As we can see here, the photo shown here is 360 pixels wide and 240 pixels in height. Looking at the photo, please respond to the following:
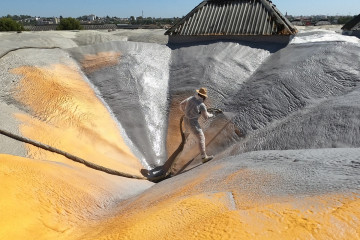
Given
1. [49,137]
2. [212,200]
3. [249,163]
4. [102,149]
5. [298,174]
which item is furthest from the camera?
[102,149]

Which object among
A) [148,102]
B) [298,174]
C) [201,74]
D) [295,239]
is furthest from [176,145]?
[295,239]

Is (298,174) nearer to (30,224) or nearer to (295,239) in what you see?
(295,239)

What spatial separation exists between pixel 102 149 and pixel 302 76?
526 cm

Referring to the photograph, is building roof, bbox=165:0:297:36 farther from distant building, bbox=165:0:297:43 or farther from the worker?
the worker

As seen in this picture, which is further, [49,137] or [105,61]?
[105,61]

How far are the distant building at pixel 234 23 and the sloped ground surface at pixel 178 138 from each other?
543 millimetres

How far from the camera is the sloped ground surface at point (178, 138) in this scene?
3.32m

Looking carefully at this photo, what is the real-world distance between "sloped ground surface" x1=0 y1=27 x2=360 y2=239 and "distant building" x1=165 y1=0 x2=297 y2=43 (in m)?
0.54

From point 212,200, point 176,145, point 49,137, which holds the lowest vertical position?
point 176,145

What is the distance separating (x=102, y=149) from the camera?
300 inches

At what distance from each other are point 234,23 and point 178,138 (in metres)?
5.47

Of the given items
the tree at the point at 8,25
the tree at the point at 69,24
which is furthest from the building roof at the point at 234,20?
the tree at the point at 8,25

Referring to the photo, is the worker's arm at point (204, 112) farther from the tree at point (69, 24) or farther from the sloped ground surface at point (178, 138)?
the tree at point (69, 24)

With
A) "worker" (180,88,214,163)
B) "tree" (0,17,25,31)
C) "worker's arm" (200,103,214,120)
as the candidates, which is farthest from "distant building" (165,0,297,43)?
"tree" (0,17,25,31)
